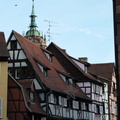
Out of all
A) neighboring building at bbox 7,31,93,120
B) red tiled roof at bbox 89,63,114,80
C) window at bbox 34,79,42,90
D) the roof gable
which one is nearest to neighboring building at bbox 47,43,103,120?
the roof gable

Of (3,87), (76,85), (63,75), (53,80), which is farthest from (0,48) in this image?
(76,85)

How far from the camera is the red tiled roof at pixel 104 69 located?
54.1 metres

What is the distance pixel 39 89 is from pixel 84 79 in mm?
10650

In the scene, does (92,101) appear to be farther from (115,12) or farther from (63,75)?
(115,12)

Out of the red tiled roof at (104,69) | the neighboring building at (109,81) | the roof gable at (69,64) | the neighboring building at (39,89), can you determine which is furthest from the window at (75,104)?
the red tiled roof at (104,69)

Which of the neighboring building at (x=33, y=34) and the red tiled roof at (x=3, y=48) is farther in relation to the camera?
the neighboring building at (x=33, y=34)

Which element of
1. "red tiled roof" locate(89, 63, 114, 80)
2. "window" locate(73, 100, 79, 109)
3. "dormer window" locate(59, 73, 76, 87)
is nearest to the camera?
"window" locate(73, 100, 79, 109)

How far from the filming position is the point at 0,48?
109ft

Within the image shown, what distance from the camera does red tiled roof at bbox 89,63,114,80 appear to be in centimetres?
5407

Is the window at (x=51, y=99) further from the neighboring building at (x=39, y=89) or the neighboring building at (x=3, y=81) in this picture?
the neighboring building at (x=3, y=81)

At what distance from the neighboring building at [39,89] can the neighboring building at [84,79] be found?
115cm

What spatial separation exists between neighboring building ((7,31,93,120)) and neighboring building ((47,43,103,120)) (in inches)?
45.1

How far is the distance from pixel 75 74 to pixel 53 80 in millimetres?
7048

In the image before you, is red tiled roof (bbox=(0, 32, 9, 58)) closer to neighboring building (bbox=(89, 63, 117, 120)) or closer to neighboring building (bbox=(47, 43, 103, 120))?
neighboring building (bbox=(47, 43, 103, 120))
